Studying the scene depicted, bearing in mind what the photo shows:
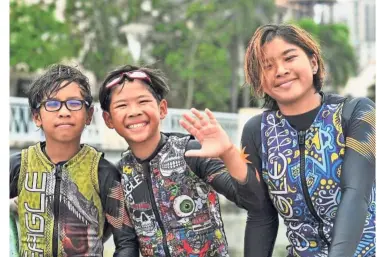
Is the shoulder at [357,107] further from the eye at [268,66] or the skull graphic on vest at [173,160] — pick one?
the skull graphic on vest at [173,160]

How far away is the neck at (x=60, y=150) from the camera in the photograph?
2123mm

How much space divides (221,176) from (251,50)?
0.40 metres

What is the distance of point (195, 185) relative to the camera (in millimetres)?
2082

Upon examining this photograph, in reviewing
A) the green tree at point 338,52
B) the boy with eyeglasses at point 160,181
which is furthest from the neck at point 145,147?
the green tree at point 338,52

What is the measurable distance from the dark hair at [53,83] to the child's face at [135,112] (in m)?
0.12

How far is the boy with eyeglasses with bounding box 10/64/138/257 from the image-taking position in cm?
204

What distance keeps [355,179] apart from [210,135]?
1.36 feet

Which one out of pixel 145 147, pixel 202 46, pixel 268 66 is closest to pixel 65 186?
pixel 145 147

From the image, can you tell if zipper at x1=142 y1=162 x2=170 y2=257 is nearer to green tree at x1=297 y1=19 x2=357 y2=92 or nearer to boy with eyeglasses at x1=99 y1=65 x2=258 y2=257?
boy with eyeglasses at x1=99 y1=65 x2=258 y2=257

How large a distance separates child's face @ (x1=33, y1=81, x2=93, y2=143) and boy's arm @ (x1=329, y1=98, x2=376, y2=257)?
82 cm

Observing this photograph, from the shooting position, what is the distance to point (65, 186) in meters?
2.08

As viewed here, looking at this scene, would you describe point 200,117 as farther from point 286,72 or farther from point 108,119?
point 108,119

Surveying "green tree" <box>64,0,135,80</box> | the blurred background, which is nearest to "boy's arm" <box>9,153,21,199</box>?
the blurred background
